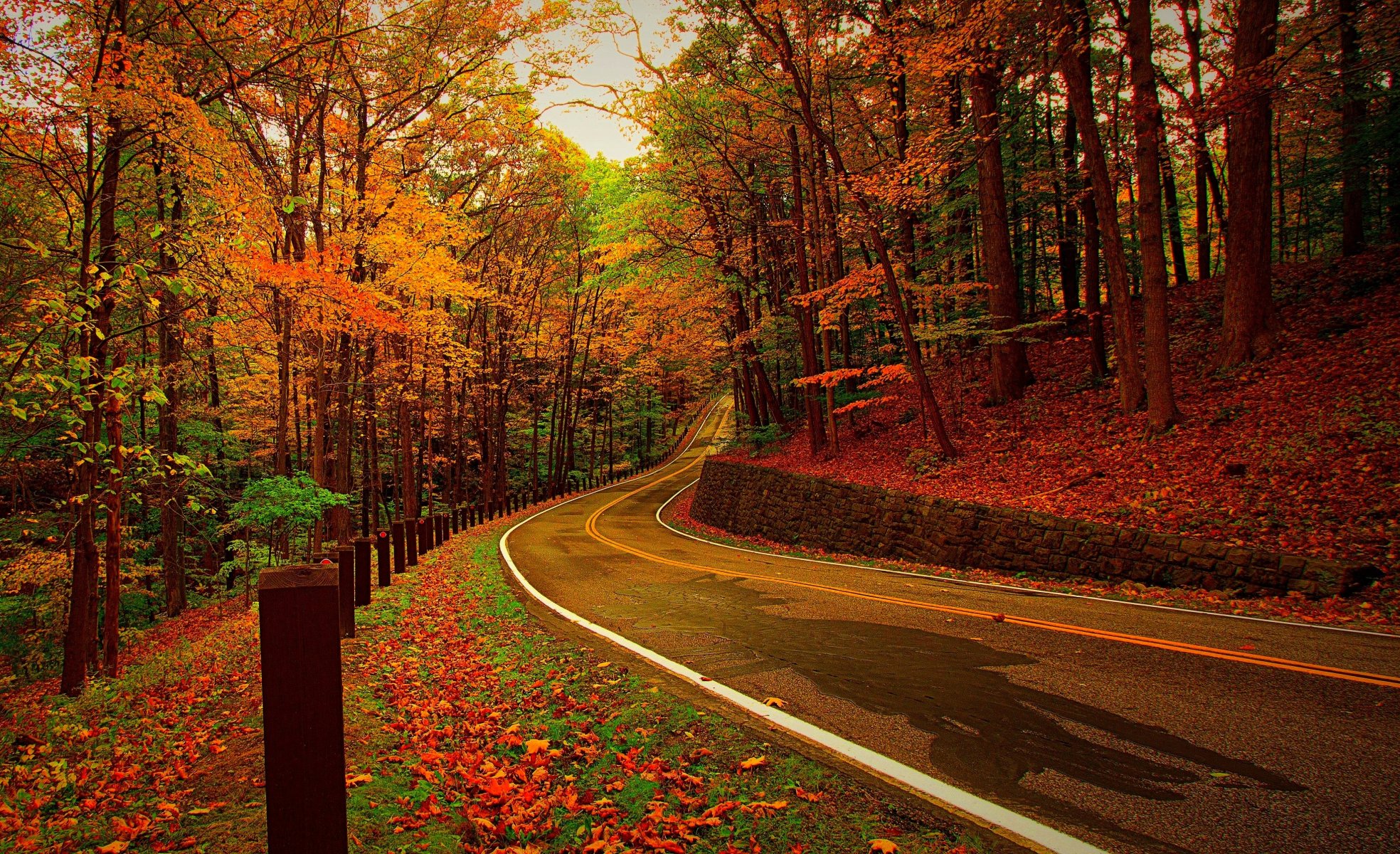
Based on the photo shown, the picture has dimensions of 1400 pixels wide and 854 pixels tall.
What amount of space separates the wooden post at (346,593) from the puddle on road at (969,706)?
10.2 feet

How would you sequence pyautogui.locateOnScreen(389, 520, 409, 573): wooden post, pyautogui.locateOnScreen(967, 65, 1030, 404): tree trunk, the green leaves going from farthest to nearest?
1. pyautogui.locateOnScreen(967, 65, 1030, 404): tree trunk
2. the green leaves
3. pyautogui.locateOnScreen(389, 520, 409, 573): wooden post

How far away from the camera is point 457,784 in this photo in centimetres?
336

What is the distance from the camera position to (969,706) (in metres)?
3.95

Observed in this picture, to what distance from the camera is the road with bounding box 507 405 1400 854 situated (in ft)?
8.95

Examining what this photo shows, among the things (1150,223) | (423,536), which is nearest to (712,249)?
(1150,223)

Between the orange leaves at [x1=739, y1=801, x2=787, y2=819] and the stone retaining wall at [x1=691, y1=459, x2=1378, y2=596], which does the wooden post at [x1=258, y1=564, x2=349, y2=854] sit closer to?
the orange leaves at [x1=739, y1=801, x2=787, y2=819]

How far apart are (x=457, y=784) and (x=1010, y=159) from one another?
65.9 ft

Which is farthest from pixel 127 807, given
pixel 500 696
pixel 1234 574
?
pixel 1234 574

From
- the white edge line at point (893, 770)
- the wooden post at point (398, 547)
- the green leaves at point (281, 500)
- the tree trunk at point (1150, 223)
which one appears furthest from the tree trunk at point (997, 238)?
the green leaves at point (281, 500)

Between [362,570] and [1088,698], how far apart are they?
25.9ft

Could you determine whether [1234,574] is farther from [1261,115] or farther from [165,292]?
[165,292]

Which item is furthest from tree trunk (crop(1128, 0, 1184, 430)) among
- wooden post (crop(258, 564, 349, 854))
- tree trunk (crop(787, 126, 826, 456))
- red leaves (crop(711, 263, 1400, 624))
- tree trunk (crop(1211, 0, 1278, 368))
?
wooden post (crop(258, 564, 349, 854))

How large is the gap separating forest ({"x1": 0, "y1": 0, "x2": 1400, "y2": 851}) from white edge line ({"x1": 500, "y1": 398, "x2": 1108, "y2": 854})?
16.7 feet

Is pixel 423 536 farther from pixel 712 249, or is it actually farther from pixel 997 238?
pixel 997 238
